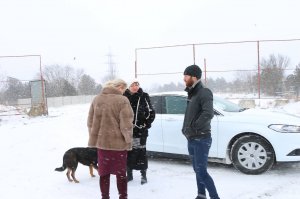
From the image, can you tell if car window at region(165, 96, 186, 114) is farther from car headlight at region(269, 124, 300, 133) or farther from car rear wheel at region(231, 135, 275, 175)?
car headlight at region(269, 124, 300, 133)

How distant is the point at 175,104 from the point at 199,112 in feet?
9.20

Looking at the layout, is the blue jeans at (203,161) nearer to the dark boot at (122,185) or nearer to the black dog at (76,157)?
the dark boot at (122,185)

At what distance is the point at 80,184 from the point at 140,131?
1438mm

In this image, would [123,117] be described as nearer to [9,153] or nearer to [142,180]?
[142,180]

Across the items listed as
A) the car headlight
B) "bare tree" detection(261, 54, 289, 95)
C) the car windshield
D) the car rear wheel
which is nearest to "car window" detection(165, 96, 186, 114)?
the car windshield

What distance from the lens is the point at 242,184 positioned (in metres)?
5.94

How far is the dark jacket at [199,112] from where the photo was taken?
181 inches

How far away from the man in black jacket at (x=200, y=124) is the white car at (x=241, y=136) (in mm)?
1961

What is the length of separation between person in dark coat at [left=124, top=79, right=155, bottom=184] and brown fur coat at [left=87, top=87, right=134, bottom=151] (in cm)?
128

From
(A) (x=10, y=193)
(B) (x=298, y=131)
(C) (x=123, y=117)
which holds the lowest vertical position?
(A) (x=10, y=193)

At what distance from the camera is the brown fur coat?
15.3 ft

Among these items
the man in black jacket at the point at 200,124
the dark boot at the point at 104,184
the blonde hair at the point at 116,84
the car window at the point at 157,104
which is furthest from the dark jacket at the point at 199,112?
the car window at the point at 157,104

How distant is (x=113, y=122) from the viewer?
468 centimetres

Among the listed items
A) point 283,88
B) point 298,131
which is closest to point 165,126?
point 298,131
